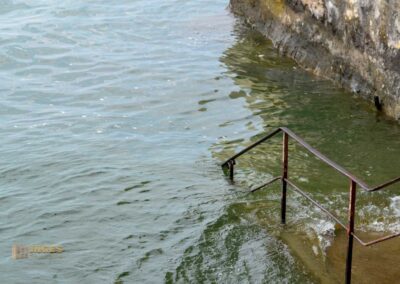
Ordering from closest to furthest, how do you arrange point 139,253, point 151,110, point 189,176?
point 139,253 → point 189,176 → point 151,110

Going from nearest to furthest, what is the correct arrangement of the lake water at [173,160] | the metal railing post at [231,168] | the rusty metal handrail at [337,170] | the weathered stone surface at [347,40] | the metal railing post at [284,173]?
the rusty metal handrail at [337,170], the metal railing post at [284,173], the lake water at [173,160], the metal railing post at [231,168], the weathered stone surface at [347,40]

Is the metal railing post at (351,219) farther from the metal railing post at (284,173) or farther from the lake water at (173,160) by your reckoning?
the metal railing post at (284,173)

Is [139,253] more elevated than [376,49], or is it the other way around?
[376,49]

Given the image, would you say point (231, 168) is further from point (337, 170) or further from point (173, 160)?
point (337, 170)

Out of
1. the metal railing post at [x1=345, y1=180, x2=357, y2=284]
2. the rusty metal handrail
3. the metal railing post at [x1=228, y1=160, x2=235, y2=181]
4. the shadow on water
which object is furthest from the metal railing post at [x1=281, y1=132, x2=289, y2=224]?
the metal railing post at [x1=228, y1=160, x2=235, y2=181]

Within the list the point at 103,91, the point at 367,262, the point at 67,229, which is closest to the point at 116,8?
the point at 103,91

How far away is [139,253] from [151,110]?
19.8ft

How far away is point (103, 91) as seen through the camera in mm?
15539

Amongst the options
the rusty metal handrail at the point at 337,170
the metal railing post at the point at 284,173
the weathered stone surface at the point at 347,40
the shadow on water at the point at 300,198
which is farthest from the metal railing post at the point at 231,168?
the weathered stone surface at the point at 347,40

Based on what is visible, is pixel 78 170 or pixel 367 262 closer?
pixel 367 262

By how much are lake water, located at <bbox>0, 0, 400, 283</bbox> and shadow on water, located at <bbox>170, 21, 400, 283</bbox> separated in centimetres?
3

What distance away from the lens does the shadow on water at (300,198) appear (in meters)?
7.94

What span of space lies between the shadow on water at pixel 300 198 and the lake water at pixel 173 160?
3 centimetres

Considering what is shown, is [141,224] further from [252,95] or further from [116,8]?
[116,8]
